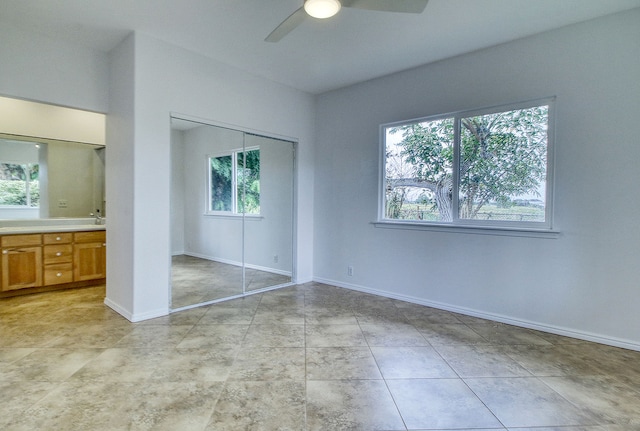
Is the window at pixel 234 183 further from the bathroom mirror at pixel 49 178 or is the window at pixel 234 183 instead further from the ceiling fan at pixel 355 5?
the ceiling fan at pixel 355 5

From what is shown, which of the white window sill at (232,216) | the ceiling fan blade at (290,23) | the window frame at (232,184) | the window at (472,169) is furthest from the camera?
the white window sill at (232,216)

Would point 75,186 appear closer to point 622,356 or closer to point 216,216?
point 216,216

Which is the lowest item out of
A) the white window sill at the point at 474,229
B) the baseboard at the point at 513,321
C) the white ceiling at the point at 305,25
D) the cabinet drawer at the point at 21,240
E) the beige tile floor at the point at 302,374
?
the beige tile floor at the point at 302,374

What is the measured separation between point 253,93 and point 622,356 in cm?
450

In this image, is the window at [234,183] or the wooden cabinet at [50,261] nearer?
the wooden cabinet at [50,261]

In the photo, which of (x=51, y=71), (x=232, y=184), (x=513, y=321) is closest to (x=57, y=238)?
(x=51, y=71)

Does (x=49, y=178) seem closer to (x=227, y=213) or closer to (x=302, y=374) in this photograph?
(x=227, y=213)

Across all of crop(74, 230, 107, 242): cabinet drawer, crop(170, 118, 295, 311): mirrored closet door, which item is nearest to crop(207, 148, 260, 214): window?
crop(170, 118, 295, 311): mirrored closet door

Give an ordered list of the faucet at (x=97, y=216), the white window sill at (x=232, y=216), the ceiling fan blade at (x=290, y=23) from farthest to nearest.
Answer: the faucet at (x=97, y=216)
the white window sill at (x=232, y=216)
the ceiling fan blade at (x=290, y=23)

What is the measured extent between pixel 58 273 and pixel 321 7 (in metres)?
4.45

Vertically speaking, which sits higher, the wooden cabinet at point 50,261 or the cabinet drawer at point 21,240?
the cabinet drawer at point 21,240

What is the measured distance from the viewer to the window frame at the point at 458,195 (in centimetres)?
293

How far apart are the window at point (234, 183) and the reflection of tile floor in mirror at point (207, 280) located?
0.78 metres

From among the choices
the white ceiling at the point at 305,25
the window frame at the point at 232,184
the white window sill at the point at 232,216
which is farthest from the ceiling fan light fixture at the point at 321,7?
the white window sill at the point at 232,216
